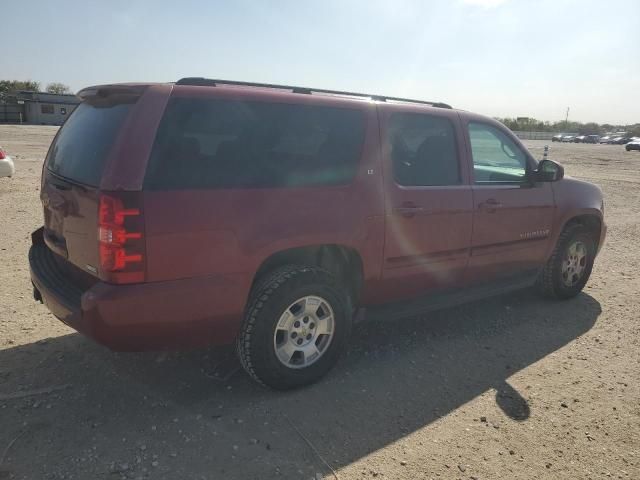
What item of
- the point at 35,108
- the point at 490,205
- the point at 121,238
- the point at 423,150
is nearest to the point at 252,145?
the point at 121,238

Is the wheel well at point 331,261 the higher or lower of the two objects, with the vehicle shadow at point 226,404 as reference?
higher

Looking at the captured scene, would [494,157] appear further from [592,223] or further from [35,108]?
[35,108]

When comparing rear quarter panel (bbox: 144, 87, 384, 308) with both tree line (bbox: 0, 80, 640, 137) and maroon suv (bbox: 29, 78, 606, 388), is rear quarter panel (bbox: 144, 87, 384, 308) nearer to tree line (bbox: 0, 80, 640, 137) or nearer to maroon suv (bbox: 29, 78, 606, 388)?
maroon suv (bbox: 29, 78, 606, 388)

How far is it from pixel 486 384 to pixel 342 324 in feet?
3.65

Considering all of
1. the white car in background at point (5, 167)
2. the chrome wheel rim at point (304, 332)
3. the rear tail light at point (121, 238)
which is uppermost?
the rear tail light at point (121, 238)

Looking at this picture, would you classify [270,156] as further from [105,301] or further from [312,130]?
[105,301]

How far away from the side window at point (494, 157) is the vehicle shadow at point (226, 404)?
1399mm

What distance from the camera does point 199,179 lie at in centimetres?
278

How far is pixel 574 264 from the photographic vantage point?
17.5 feet

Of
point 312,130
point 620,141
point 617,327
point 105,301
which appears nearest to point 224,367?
point 105,301

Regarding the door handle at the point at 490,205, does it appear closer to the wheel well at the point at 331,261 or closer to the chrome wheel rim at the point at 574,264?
the wheel well at the point at 331,261

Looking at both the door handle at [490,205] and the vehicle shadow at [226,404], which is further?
the door handle at [490,205]

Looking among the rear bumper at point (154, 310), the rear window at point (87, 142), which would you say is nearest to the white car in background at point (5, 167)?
the rear window at point (87, 142)

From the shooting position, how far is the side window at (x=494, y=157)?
14.1 ft
